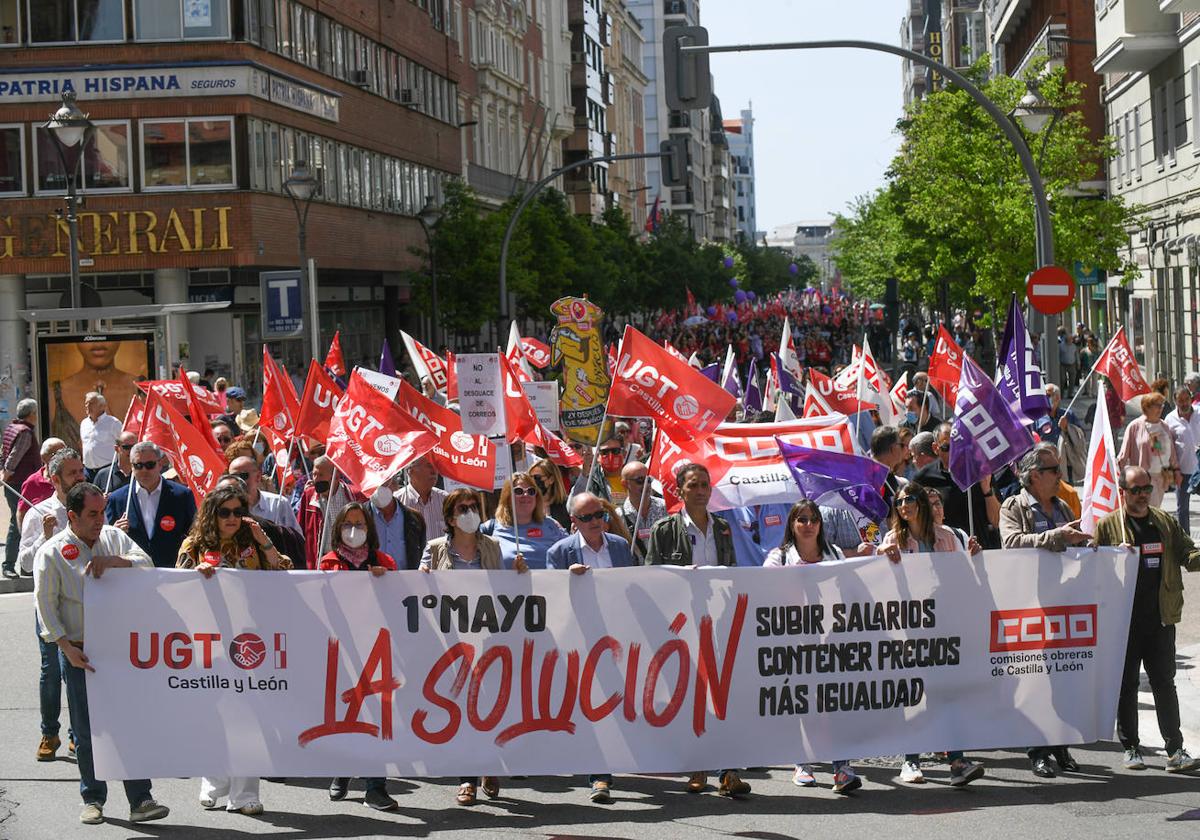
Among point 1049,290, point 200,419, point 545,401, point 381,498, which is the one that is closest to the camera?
point 381,498

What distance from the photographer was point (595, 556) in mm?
9852

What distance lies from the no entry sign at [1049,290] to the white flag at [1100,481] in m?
9.24

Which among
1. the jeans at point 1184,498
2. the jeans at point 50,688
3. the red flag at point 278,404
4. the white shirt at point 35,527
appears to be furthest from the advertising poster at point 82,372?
the jeans at point 50,688

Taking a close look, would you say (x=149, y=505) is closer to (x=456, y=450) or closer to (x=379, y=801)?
(x=456, y=450)

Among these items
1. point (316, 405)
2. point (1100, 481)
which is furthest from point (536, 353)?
point (1100, 481)

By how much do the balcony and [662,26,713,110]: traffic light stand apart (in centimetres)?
2017

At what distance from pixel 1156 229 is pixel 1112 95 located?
274 inches

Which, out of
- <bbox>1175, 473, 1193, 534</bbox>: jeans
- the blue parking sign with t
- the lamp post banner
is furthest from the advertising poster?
the lamp post banner

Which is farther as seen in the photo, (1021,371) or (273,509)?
(1021,371)

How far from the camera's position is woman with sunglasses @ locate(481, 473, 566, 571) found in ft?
35.0

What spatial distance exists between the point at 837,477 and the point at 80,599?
162 inches

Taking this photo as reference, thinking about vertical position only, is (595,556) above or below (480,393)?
below

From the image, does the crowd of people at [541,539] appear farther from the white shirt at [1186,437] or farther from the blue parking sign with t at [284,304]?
the blue parking sign with t at [284,304]

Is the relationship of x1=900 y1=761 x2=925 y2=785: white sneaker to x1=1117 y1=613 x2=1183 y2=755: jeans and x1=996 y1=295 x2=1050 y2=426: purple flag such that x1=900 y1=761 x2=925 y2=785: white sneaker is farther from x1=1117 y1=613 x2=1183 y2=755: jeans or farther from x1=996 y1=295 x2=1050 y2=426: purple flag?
x1=996 y1=295 x2=1050 y2=426: purple flag
